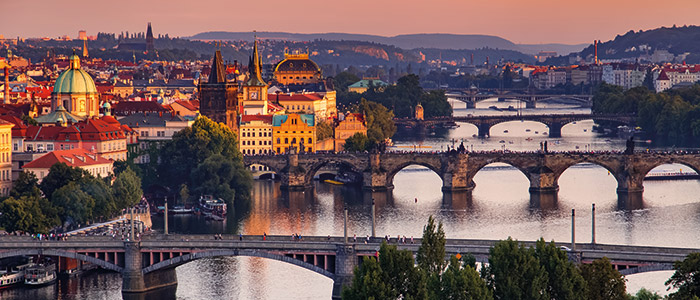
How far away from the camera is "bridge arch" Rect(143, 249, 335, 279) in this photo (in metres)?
47.1

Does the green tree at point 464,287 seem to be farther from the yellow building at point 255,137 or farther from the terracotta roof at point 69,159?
the yellow building at point 255,137

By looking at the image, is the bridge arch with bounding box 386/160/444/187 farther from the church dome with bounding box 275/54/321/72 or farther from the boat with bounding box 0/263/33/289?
the church dome with bounding box 275/54/321/72

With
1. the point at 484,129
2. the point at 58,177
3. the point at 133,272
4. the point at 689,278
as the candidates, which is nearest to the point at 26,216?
the point at 58,177

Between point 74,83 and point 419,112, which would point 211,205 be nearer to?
point 74,83

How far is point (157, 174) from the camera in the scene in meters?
76.7

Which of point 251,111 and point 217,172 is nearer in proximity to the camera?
point 217,172

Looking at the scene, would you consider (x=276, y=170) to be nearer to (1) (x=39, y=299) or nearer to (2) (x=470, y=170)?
(2) (x=470, y=170)

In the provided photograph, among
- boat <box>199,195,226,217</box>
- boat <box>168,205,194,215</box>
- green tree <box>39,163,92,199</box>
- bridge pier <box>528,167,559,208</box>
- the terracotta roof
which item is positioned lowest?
boat <box>168,205,194,215</box>

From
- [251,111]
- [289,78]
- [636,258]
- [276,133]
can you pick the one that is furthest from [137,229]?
[289,78]

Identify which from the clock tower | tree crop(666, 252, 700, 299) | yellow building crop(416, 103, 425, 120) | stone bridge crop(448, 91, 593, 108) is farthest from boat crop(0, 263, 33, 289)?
stone bridge crop(448, 91, 593, 108)

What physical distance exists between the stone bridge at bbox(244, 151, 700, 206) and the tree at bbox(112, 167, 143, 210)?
54.1 ft

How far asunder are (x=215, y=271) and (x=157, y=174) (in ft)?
78.9

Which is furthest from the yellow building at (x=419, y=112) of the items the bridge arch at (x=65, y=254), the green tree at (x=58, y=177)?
the bridge arch at (x=65, y=254)

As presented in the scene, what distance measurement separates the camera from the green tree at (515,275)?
121ft
